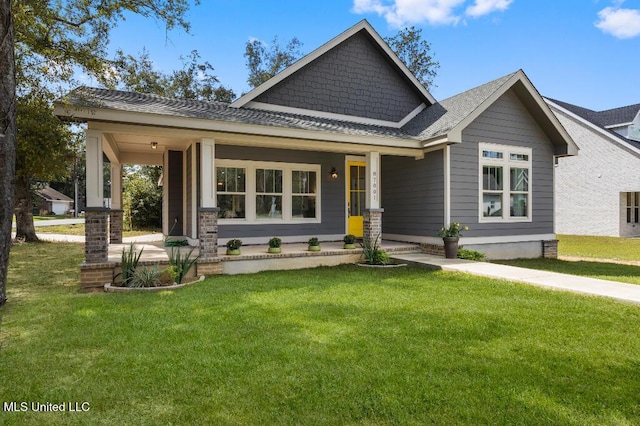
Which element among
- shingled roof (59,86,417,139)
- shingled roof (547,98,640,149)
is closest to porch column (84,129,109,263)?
shingled roof (59,86,417,139)

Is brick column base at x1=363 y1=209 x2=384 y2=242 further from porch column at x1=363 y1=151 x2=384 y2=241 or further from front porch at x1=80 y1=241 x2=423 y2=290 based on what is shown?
front porch at x1=80 y1=241 x2=423 y2=290

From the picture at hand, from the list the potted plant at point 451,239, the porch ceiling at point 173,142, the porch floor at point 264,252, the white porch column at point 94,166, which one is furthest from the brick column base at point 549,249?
the white porch column at point 94,166

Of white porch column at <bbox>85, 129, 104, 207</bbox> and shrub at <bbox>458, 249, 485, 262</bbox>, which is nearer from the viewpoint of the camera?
white porch column at <bbox>85, 129, 104, 207</bbox>

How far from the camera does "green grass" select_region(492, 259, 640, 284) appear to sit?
24.2ft

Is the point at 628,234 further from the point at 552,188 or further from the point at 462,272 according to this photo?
the point at 462,272

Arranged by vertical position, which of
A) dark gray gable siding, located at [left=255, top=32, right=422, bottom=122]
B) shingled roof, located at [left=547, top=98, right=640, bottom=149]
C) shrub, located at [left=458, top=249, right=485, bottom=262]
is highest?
shingled roof, located at [left=547, top=98, right=640, bottom=149]

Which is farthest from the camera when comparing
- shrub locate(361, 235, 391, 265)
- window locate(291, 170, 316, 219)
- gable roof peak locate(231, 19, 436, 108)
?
window locate(291, 170, 316, 219)

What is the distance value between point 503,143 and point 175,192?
9.60m

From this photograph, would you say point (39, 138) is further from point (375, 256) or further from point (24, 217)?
point (375, 256)

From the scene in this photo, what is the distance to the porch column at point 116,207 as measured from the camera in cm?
1125

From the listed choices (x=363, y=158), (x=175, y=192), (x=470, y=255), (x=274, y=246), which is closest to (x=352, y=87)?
(x=363, y=158)

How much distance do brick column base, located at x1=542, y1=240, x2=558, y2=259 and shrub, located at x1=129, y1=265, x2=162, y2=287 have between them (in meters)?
10.5

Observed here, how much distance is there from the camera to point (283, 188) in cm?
1038

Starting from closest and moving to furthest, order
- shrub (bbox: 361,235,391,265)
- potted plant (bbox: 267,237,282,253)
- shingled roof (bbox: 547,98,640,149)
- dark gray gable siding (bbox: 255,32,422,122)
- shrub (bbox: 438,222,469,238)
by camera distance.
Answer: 1. potted plant (bbox: 267,237,282,253)
2. shrub (bbox: 361,235,391,265)
3. shrub (bbox: 438,222,469,238)
4. dark gray gable siding (bbox: 255,32,422,122)
5. shingled roof (bbox: 547,98,640,149)
